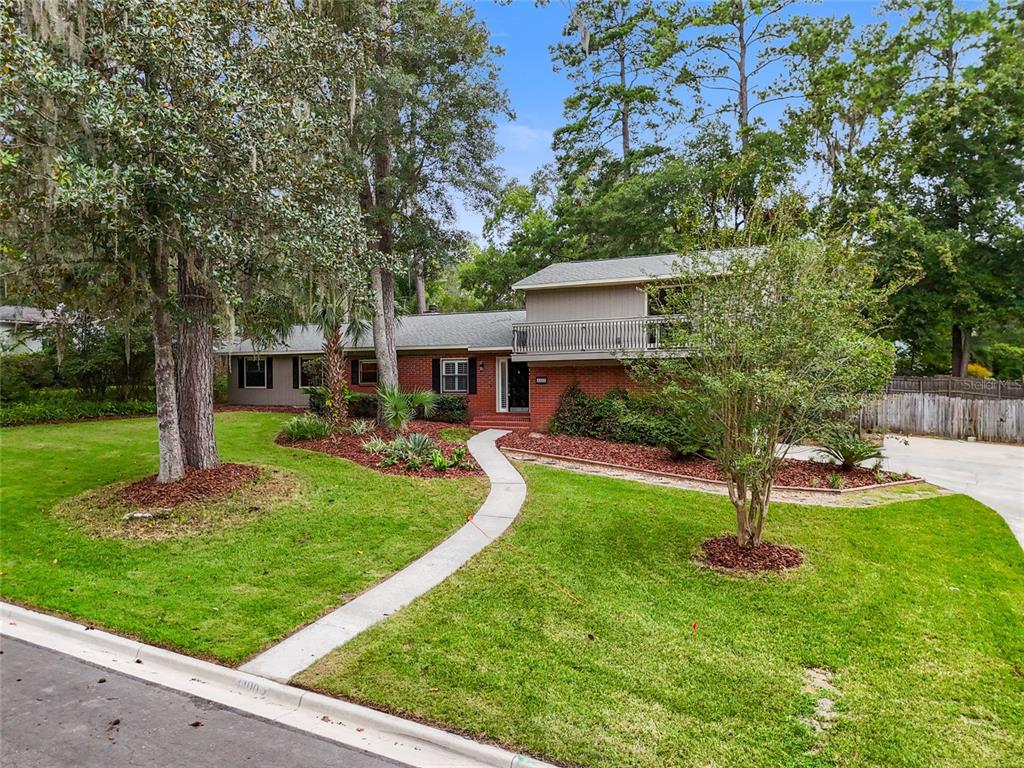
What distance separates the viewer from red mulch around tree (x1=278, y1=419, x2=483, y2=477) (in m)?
11.1

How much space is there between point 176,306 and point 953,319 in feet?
86.3

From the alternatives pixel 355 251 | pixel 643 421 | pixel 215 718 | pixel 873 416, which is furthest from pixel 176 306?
pixel 873 416

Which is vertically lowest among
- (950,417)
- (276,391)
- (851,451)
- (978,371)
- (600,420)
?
(851,451)

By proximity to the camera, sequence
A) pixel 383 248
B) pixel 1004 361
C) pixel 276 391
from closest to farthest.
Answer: pixel 383 248
pixel 276 391
pixel 1004 361

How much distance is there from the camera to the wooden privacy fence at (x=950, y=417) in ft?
52.4

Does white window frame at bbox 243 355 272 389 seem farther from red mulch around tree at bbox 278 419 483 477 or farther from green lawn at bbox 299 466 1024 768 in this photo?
green lawn at bbox 299 466 1024 768

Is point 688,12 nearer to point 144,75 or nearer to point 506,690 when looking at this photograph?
point 144,75

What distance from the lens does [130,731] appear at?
12.5 ft

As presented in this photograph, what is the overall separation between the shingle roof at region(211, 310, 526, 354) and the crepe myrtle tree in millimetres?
11549

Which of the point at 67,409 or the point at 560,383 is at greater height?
the point at 560,383

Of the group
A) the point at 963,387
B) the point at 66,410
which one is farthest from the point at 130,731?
the point at 963,387

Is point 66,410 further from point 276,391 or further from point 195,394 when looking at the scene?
point 195,394

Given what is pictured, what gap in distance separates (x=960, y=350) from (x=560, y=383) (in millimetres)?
19699

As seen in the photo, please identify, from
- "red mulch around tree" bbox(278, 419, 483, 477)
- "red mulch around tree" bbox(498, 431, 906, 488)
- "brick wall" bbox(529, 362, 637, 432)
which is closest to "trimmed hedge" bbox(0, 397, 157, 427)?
"red mulch around tree" bbox(278, 419, 483, 477)
